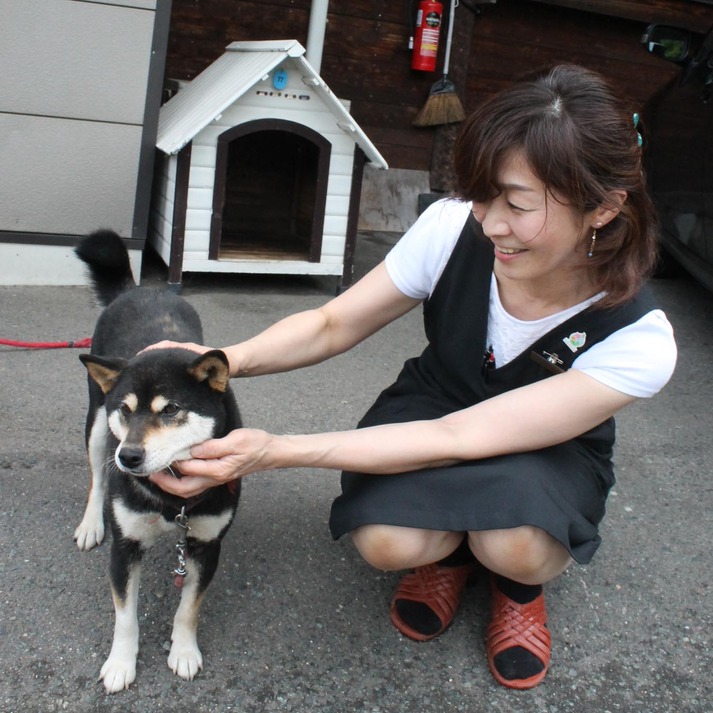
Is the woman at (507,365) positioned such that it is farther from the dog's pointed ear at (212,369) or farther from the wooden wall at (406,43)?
the wooden wall at (406,43)

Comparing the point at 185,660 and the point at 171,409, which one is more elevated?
the point at 171,409

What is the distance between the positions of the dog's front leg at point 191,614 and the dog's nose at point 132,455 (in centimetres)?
38

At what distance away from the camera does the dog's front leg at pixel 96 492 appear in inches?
93.8

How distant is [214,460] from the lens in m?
1.83

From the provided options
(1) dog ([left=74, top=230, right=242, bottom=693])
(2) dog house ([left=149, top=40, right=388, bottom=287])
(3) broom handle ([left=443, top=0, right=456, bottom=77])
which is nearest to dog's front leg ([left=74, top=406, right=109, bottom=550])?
(1) dog ([left=74, top=230, right=242, bottom=693])

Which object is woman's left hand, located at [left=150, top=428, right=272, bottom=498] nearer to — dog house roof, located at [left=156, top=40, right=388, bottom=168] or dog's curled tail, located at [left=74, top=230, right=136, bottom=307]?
dog's curled tail, located at [left=74, top=230, right=136, bottom=307]

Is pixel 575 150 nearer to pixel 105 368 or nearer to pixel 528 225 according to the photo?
pixel 528 225

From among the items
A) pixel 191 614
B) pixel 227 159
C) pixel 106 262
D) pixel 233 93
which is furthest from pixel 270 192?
pixel 191 614

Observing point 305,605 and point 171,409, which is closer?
point 171,409

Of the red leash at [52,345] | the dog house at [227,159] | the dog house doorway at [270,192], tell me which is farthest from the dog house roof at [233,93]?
the red leash at [52,345]

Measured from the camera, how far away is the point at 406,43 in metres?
6.12

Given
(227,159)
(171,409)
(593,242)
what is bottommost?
(171,409)

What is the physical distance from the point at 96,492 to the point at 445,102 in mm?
4466

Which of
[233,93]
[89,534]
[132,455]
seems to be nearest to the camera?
[132,455]
